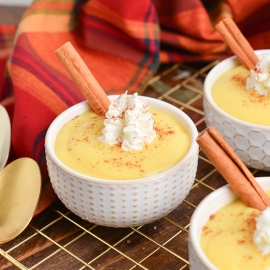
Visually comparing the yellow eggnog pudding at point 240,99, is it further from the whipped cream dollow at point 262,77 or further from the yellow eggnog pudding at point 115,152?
the yellow eggnog pudding at point 115,152

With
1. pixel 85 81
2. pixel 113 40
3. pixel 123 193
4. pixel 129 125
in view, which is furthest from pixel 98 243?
pixel 113 40

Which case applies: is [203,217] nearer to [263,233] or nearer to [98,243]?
[263,233]

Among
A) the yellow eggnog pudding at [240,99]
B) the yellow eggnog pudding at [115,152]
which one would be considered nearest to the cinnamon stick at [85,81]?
the yellow eggnog pudding at [115,152]

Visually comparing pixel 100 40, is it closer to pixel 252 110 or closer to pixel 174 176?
pixel 252 110

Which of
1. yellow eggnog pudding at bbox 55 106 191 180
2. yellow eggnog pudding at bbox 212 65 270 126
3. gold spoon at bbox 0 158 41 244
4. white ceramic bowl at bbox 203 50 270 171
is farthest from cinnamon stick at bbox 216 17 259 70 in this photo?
gold spoon at bbox 0 158 41 244

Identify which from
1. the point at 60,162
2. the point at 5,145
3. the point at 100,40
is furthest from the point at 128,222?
the point at 100,40

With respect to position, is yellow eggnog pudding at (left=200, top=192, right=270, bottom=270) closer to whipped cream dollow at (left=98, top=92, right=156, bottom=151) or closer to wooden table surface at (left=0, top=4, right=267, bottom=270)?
wooden table surface at (left=0, top=4, right=267, bottom=270)
